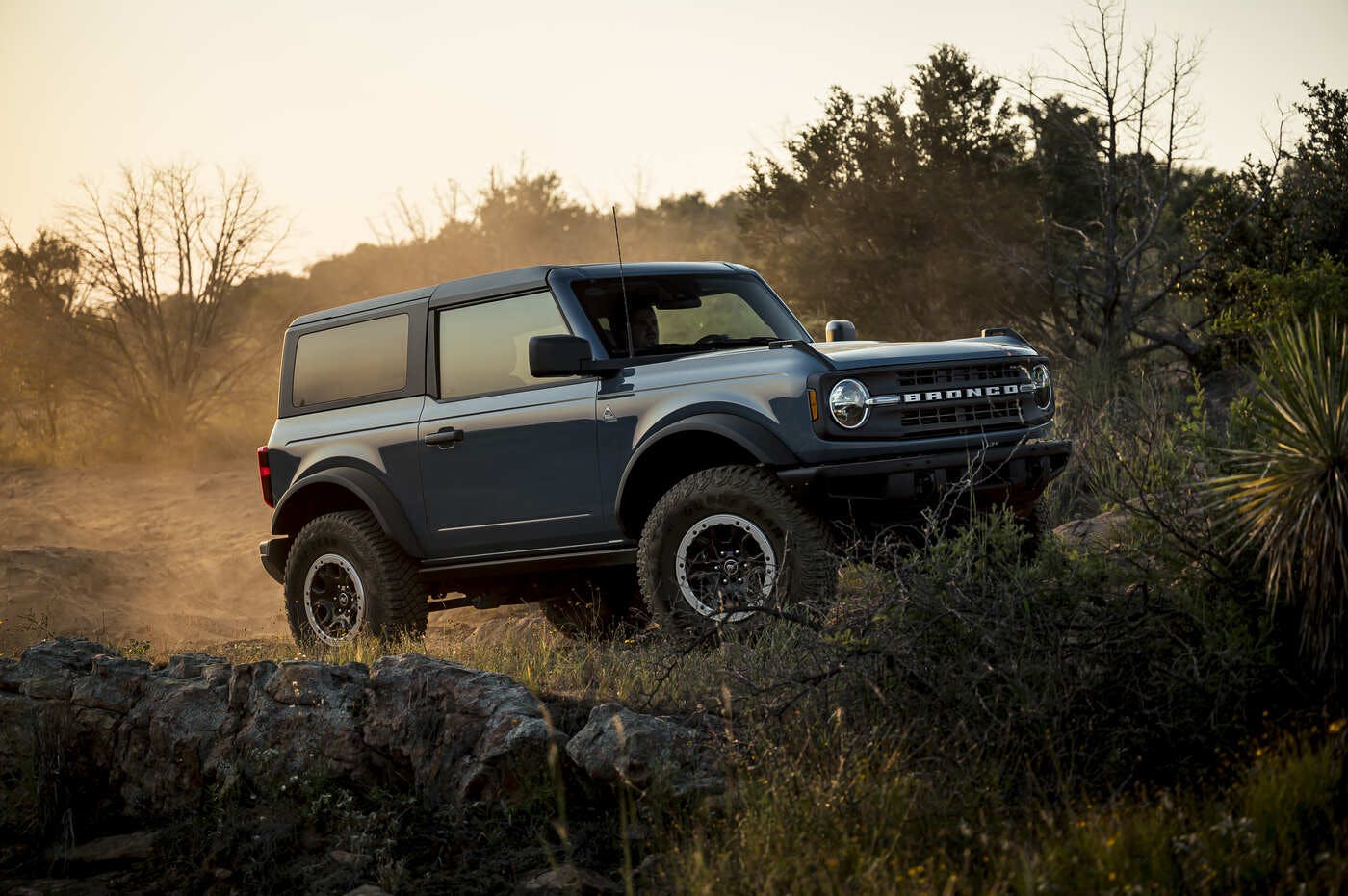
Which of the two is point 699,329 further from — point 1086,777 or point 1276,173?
point 1276,173

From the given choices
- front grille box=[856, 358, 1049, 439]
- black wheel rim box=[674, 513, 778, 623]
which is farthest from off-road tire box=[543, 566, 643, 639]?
front grille box=[856, 358, 1049, 439]

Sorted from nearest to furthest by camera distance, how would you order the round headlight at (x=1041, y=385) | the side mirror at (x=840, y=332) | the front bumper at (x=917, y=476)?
the front bumper at (x=917, y=476) < the round headlight at (x=1041, y=385) < the side mirror at (x=840, y=332)

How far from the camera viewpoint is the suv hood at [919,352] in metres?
6.09

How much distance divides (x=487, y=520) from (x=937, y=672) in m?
3.40

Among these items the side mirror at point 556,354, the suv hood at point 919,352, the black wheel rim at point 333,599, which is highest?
the side mirror at point 556,354

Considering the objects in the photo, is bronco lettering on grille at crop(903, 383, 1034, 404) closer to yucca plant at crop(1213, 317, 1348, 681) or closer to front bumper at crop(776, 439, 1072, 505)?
front bumper at crop(776, 439, 1072, 505)

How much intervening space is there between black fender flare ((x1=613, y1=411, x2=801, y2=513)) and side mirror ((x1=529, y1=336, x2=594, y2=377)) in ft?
1.76

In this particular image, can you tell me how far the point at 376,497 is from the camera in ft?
25.5

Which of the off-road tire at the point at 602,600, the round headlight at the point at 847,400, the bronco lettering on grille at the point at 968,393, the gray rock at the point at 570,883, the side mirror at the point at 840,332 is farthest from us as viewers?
the side mirror at the point at 840,332

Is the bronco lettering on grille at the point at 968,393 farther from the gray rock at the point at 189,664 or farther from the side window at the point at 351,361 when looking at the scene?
the gray rock at the point at 189,664

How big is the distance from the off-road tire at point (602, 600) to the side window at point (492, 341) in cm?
127

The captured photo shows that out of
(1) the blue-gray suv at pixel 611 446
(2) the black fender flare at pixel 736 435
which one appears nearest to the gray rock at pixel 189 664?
(1) the blue-gray suv at pixel 611 446

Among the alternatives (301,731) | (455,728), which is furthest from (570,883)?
(301,731)

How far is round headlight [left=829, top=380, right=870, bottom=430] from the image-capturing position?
238 inches
